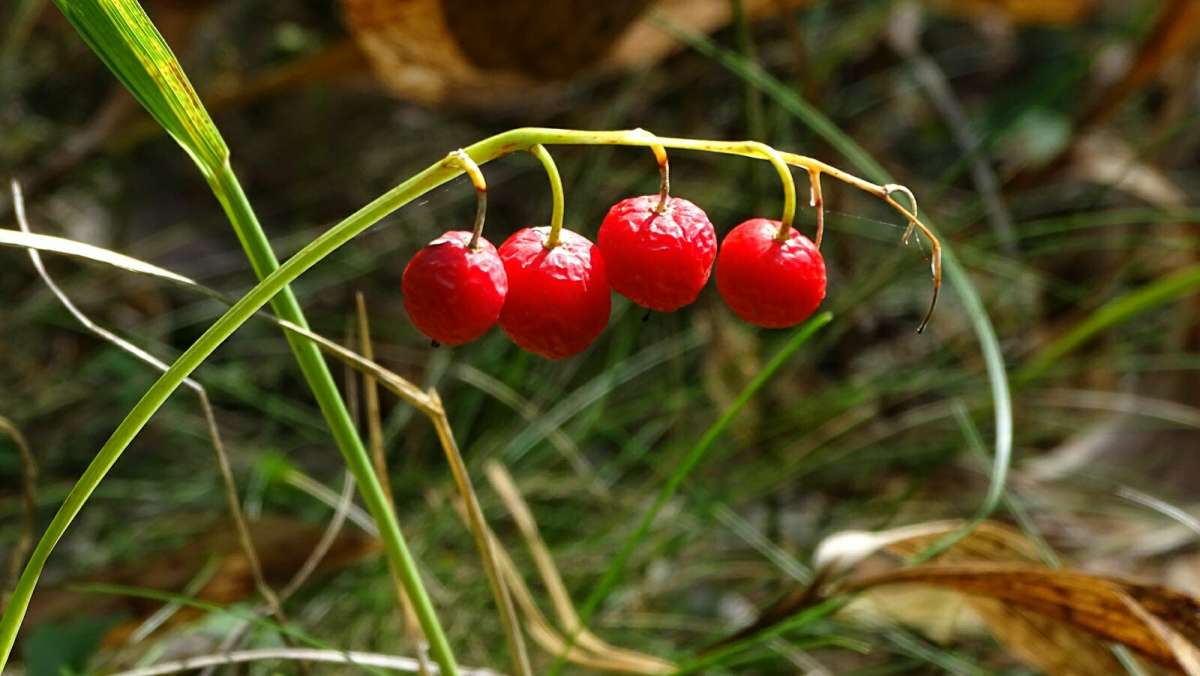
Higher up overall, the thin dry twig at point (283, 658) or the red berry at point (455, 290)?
the red berry at point (455, 290)

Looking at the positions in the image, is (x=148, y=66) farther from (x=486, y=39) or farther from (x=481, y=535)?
(x=486, y=39)

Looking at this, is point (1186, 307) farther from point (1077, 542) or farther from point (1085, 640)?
point (1085, 640)

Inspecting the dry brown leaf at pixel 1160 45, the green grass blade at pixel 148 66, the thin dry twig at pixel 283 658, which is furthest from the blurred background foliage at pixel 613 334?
the green grass blade at pixel 148 66

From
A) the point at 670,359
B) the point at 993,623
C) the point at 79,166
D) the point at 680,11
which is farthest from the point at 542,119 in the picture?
the point at 993,623

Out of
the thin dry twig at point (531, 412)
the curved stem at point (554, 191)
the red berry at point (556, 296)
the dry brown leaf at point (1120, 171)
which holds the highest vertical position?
the dry brown leaf at point (1120, 171)

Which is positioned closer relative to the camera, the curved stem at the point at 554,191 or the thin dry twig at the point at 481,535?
the curved stem at the point at 554,191

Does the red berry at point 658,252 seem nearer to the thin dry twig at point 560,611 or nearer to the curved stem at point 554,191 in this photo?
the curved stem at point 554,191
